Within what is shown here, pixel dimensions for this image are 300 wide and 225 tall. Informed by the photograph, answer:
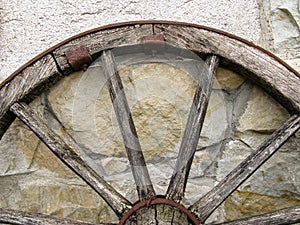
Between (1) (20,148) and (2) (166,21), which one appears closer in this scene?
(2) (166,21)

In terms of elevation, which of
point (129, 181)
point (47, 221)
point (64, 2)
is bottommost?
point (47, 221)

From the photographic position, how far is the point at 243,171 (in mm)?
1399

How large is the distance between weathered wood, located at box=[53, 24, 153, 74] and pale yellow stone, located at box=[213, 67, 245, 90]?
0.22 meters

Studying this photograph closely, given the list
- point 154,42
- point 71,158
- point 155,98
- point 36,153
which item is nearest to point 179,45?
point 154,42

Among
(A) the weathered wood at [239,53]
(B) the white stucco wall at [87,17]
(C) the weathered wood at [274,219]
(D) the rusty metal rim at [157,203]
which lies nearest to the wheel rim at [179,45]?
(A) the weathered wood at [239,53]

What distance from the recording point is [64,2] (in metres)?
1.61

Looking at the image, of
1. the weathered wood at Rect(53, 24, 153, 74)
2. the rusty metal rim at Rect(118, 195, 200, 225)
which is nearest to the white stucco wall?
the weathered wood at Rect(53, 24, 153, 74)

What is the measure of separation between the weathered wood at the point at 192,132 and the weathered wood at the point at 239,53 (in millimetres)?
38

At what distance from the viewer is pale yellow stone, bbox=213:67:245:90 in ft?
5.08

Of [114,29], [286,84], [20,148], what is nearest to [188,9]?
[114,29]

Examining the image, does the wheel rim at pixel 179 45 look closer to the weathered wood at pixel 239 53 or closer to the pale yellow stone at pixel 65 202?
the weathered wood at pixel 239 53

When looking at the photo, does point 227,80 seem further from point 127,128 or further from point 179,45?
point 127,128

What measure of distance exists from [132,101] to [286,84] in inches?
16.2

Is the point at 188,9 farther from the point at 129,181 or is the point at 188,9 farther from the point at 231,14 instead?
the point at 129,181
